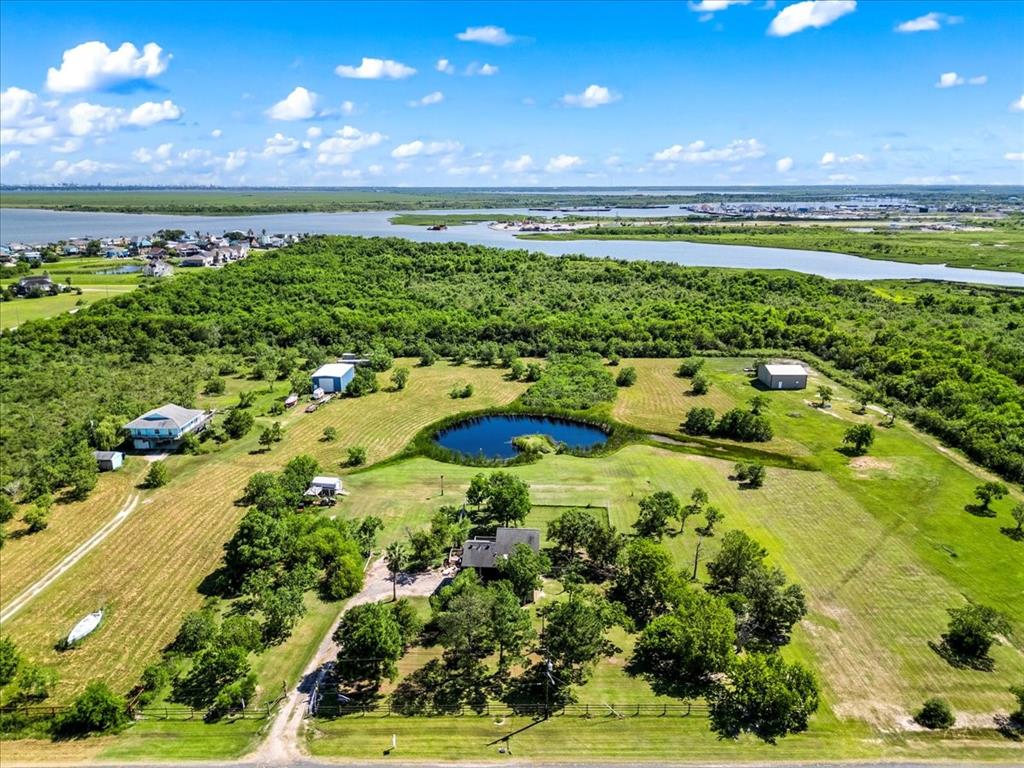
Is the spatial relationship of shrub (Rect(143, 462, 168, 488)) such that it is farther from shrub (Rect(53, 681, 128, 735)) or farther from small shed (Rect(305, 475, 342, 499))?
shrub (Rect(53, 681, 128, 735))

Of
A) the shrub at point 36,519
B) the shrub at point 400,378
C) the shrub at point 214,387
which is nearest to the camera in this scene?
the shrub at point 36,519

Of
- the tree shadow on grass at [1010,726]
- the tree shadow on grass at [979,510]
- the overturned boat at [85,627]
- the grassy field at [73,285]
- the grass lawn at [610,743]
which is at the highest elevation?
the grassy field at [73,285]

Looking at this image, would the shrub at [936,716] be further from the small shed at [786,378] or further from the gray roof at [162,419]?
the gray roof at [162,419]

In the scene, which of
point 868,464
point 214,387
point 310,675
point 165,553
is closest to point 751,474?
point 868,464

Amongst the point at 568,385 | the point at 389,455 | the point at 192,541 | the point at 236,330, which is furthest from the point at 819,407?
the point at 236,330

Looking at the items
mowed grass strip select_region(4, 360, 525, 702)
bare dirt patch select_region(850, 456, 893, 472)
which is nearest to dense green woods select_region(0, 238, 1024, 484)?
bare dirt patch select_region(850, 456, 893, 472)

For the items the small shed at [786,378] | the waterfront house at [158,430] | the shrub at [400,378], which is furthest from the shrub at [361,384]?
the small shed at [786,378]

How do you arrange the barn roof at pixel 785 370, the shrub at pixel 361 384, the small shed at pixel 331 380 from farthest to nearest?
the barn roof at pixel 785 370 → the small shed at pixel 331 380 → the shrub at pixel 361 384
